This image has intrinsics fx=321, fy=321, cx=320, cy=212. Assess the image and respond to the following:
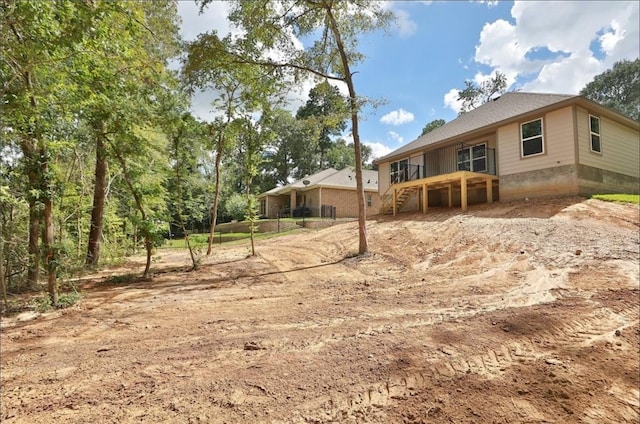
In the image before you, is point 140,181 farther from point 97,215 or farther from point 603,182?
point 603,182

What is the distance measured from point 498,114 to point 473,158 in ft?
6.81

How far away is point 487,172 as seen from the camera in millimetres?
13828

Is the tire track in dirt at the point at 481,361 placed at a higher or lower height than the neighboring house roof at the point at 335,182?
lower

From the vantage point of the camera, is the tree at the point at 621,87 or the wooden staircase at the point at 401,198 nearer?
the wooden staircase at the point at 401,198

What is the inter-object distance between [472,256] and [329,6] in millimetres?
7736

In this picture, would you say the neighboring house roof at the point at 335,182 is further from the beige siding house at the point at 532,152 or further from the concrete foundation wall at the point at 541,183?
the concrete foundation wall at the point at 541,183

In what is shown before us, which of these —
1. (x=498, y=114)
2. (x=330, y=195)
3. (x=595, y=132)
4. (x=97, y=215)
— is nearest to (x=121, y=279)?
(x=97, y=215)

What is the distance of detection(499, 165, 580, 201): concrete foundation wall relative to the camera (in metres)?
10.9

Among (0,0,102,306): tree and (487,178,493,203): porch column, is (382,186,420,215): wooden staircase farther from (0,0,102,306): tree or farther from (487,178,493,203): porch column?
(0,0,102,306): tree

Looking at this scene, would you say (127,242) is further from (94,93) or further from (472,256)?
(472,256)

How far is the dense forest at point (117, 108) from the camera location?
4238mm

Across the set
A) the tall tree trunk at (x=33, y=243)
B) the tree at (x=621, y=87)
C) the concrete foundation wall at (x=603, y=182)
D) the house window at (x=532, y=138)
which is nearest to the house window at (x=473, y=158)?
the house window at (x=532, y=138)

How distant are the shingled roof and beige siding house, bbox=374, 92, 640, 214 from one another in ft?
0.17

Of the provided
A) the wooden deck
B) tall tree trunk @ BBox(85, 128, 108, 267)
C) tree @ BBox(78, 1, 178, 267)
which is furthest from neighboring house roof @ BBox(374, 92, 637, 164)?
tall tree trunk @ BBox(85, 128, 108, 267)
